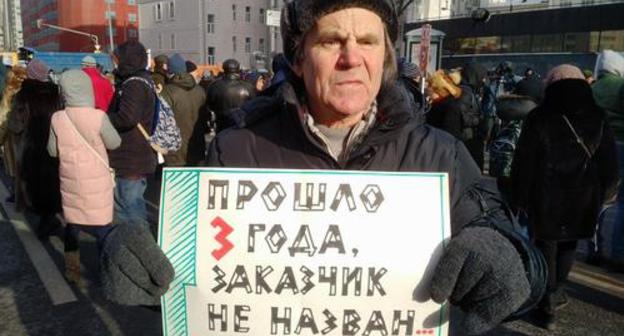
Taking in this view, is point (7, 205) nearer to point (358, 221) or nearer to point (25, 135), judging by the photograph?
point (25, 135)

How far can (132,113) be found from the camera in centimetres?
417

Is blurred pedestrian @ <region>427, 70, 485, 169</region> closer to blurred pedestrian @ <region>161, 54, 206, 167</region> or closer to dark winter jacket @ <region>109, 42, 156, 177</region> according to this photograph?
blurred pedestrian @ <region>161, 54, 206, 167</region>

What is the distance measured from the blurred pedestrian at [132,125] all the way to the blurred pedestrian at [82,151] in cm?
21

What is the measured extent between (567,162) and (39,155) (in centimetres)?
493

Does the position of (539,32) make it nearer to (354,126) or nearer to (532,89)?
(532,89)

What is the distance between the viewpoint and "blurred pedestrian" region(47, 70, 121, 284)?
3867 mm

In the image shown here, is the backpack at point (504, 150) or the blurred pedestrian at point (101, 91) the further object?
the blurred pedestrian at point (101, 91)

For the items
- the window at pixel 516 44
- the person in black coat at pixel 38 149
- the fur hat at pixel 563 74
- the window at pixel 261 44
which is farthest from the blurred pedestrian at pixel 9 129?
the window at pixel 261 44

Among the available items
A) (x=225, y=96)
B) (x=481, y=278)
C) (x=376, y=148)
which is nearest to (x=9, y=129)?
(x=225, y=96)

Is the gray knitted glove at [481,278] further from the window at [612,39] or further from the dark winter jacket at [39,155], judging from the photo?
the window at [612,39]

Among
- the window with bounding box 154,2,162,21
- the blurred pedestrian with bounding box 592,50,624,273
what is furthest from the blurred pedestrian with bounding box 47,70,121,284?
the window with bounding box 154,2,162,21

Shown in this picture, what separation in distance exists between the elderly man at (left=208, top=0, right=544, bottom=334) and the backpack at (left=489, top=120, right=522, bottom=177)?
357cm

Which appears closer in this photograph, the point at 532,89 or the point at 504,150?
the point at 504,150

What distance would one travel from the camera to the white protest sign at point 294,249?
56.5 inches
